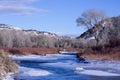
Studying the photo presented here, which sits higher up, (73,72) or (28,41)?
(28,41)

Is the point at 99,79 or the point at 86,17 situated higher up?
the point at 86,17

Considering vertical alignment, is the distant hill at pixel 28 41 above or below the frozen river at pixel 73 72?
above

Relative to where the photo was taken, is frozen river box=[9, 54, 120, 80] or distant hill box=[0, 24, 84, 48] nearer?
frozen river box=[9, 54, 120, 80]

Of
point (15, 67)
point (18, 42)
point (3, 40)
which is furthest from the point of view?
point (18, 42)

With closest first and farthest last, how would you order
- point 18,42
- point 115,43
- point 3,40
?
point 115,43 < point 3,40 < point 18,42

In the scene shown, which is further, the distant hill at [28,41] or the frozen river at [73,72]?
the distant hill at [28,41]

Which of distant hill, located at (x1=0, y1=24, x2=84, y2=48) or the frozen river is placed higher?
distant hill, located at (x1=0, y1=24, x2=84, y2=48)

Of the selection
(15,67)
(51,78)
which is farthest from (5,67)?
(51,78)

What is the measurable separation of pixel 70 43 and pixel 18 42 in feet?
132

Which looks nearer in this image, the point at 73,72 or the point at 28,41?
Answer: the point at 73,72

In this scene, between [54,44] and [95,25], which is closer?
[95,25]

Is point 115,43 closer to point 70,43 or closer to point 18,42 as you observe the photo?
point 18,42

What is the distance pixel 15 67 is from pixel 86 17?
193 feet

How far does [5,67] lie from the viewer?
30.1 meters
